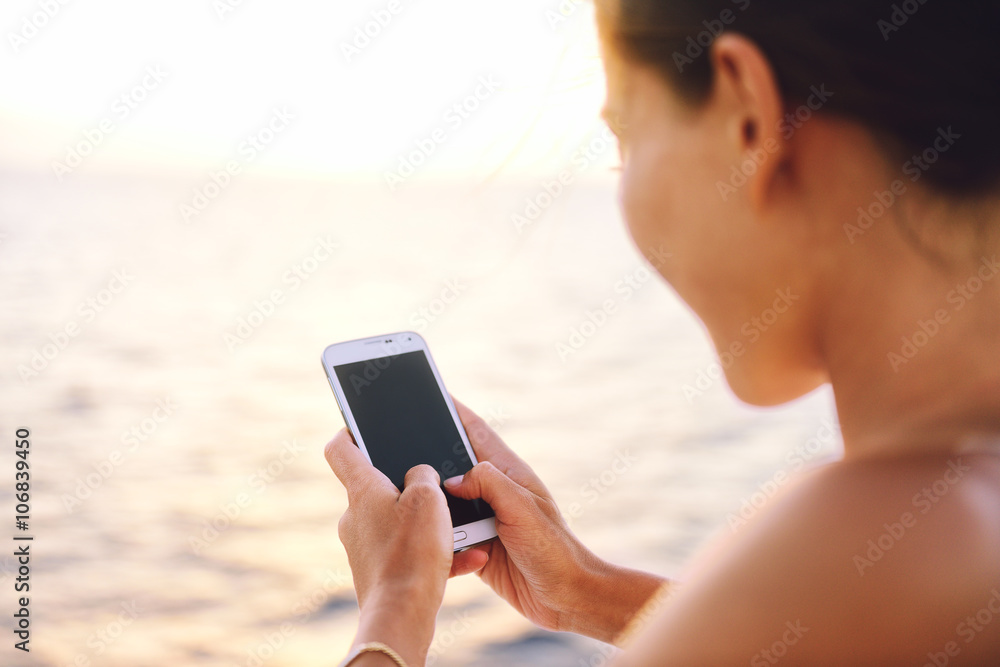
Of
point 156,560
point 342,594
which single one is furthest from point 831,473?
point 156,560

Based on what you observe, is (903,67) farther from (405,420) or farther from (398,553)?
(405,420)

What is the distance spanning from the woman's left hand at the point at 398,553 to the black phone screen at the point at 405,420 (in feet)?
0.42

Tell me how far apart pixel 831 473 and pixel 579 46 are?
1.16 ft

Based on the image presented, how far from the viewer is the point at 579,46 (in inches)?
26.8

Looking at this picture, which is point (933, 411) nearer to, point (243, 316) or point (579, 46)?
point (579, 46)
